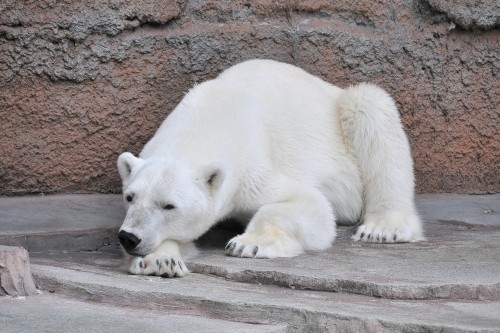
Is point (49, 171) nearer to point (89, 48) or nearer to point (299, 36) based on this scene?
point (89, 48)

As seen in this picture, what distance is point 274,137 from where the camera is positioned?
495cm

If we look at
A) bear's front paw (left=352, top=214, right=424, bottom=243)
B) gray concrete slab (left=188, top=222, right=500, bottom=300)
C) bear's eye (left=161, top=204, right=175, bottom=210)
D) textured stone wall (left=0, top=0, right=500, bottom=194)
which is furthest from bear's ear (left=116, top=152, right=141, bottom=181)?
bear's front paw (left=352, top=214, right=424, bottom=243)

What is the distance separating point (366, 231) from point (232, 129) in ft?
2.67

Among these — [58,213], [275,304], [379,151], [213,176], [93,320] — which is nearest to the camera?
[93,320]

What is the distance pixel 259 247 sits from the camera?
14.1 feet

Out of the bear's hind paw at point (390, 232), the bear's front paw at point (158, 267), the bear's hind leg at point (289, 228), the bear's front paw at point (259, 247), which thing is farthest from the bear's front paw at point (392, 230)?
the bear's front paw at point (158, 267)

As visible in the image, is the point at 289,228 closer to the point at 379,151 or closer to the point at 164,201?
the point at 164,201

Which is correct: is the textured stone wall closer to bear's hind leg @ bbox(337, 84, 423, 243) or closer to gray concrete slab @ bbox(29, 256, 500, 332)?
bear's hind leg @ bbox(337, 84, 423, 243)

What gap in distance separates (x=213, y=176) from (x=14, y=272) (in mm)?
1194

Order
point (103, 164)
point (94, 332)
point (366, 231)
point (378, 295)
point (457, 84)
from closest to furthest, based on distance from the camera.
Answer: point (94, 332) < point (378, 295) < point (366, 231) < point (103, 164) < point (457, 84)

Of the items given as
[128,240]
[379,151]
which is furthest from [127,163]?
[379,151]

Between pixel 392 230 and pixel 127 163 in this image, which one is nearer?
pixel 127 163

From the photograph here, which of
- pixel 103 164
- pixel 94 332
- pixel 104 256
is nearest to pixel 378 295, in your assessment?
pixel 94 332

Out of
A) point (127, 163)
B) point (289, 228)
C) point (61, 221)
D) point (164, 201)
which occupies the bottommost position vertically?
point (61, 221)
